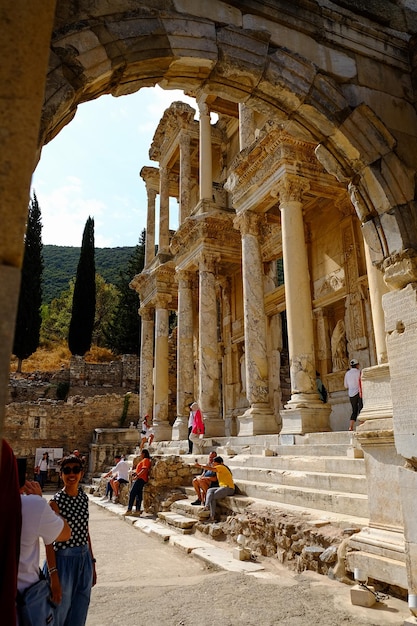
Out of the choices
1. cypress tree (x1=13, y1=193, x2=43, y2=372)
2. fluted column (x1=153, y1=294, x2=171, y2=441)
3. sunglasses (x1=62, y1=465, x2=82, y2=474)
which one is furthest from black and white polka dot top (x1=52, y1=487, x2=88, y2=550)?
cypress tree (x1=13, y1=193, x2=43, y2=372)

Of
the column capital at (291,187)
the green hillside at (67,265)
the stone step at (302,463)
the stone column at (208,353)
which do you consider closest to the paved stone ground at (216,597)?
the stone step at (302,463)

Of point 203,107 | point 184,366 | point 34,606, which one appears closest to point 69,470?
point 34,606

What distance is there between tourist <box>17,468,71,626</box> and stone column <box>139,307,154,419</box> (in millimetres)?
19674

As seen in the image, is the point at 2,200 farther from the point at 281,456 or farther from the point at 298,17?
the point at 281,456

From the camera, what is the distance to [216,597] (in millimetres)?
4953

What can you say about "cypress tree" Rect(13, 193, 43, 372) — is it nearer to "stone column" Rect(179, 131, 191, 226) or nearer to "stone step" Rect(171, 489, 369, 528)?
"stone column" Rect(179, 131, 191, 226)

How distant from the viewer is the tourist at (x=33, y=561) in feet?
7.88

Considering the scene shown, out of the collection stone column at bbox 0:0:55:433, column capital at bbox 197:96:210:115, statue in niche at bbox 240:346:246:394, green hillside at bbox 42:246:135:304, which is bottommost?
stone column at bbox 0:0:55:433

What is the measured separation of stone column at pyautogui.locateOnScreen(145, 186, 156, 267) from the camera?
23922 millimetres

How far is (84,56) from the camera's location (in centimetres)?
374

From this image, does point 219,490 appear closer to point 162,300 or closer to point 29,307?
point 162,300

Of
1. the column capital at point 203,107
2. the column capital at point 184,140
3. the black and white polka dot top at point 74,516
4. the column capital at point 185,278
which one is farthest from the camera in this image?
the column capital at point 184,140

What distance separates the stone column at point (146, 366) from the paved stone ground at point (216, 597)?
15.4 meters

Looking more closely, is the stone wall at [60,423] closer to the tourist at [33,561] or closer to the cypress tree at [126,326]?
the cypress tree at [126,326]
